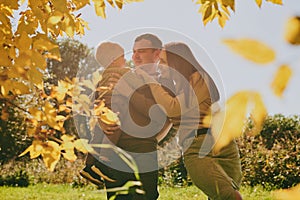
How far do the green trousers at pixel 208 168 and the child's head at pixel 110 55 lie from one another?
1.82 feet

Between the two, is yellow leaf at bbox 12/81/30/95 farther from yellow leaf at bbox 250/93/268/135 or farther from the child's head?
Result: the child's head

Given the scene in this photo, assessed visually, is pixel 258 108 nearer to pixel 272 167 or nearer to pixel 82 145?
pixel 82 145

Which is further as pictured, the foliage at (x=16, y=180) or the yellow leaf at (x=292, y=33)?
the foliage at (x=16, y=180)

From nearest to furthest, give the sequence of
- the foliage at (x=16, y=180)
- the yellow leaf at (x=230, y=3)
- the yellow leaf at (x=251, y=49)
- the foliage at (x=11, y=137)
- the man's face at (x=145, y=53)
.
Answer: the yellow leaf at (x=251, y=49), the yellow leaf at (x=230, y=3), the man's face at (x=145, y=53), the foliage at (x=16, y=180), the foliage at (x=11, y=137)

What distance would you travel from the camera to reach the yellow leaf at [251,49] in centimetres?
55

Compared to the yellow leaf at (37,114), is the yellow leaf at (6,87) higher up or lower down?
higher up

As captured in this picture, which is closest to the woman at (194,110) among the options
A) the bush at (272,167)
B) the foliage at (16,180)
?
the bush at (272,167)

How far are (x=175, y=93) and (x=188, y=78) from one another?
0.33 feet

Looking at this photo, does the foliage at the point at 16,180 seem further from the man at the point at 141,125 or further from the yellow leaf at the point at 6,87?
the yellow leaf at the point at 6,87

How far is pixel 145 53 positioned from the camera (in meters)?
2.53

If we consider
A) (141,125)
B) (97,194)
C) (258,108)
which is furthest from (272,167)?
(258,108)

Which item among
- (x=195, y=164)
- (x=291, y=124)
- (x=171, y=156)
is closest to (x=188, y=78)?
(x=195, y=164)

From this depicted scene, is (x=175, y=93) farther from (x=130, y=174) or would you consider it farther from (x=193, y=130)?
(x=130, y=174)

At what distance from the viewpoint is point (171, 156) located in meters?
9.12
